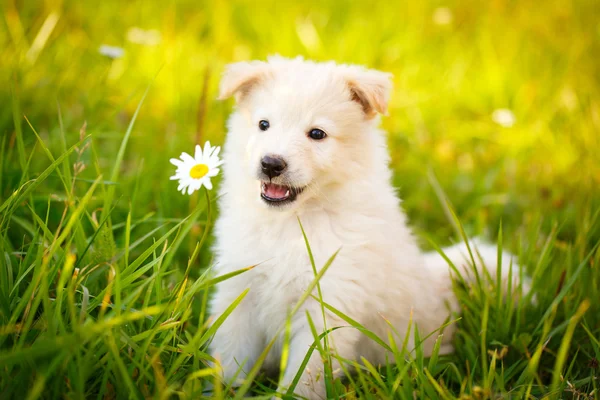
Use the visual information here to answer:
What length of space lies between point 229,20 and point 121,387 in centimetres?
505

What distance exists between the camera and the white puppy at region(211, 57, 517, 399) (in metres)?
2.20

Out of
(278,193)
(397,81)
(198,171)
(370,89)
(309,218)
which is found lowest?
(309,218)

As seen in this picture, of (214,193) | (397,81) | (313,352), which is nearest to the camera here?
(313,352)

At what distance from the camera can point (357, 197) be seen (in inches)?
93.1

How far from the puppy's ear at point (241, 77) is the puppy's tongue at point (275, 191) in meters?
0.46

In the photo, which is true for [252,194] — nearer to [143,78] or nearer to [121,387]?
[121,387]

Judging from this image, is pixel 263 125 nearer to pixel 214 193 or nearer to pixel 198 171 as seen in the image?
pixel 198 171

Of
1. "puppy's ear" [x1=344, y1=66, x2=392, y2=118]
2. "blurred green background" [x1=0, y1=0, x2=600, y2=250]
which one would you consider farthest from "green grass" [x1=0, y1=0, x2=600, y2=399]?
"puppy's ear" [x1=344, y1=66, x2=392, y2=118]

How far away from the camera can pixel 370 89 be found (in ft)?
7.61

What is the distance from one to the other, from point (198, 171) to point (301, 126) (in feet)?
2.02

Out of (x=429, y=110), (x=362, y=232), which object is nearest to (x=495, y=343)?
(x=362, y=232)

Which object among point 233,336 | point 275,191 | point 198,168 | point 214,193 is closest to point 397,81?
point 214,193

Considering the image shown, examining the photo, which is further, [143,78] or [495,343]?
[143,78]

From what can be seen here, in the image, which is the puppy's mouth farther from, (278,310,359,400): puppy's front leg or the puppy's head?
(278,310,359,400): puppy's front leg
